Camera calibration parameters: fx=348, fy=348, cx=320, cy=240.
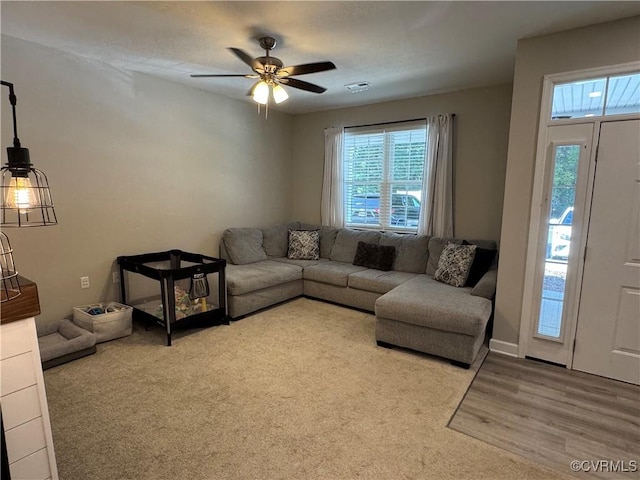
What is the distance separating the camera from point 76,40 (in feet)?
9.50

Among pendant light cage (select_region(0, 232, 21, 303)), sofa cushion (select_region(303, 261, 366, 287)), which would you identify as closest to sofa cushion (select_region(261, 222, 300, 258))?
sofa cushion (select_region(303, 261, 366, 287))

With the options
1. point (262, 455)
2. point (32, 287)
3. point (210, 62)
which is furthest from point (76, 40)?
point (262, 455)

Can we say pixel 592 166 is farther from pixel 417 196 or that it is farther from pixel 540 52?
pixel 417 196

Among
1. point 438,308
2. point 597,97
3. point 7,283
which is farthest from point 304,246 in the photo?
point 7,283

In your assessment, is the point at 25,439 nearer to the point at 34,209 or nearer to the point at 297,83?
the point at 34,209

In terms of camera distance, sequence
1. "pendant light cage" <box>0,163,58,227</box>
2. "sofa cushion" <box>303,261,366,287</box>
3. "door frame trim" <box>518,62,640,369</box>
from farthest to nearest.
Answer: "sofa cushion" <box>303,261,366,287</box> → "pendant light cage" <box>0,163,58,227</box> → "door frame trim" <box>518,62,640,369</box>

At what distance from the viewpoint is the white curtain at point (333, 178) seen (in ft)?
17.1

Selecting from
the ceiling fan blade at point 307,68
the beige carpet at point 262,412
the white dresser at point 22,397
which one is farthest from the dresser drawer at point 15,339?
the ceiling fan blade at point 307,68

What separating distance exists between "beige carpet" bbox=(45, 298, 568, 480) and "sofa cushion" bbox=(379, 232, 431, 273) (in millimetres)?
1266

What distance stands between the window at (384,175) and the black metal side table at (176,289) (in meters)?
2.40

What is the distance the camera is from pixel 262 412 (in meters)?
2.26

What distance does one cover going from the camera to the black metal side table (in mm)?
3174

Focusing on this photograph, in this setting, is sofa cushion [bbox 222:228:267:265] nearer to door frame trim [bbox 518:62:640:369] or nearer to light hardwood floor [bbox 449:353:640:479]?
light hardwood floor [bbox 449:353:640:479]

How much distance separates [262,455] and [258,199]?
3.80m
